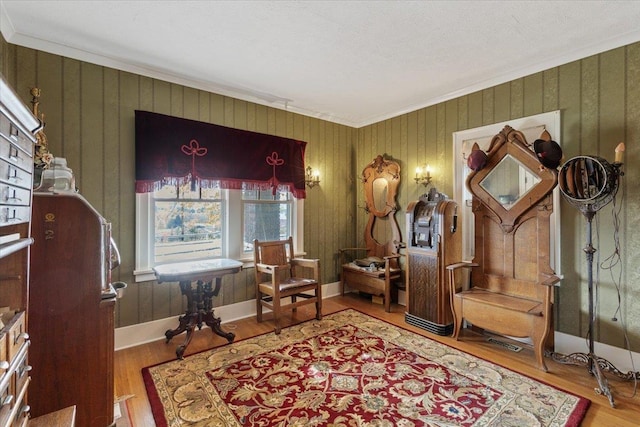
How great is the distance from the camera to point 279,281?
345 centimetres

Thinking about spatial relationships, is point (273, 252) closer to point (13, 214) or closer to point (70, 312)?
point (70, 312)

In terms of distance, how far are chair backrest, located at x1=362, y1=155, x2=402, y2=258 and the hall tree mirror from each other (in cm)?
89

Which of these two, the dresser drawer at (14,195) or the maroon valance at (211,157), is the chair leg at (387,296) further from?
the dresser drawer at (14,195)

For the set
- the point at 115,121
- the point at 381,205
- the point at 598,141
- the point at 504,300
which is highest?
the point at 115,121

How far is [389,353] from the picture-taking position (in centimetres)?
283

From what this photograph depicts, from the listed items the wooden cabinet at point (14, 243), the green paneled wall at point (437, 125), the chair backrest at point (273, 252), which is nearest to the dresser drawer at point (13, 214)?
the wooden cabinet at point (14, 243)

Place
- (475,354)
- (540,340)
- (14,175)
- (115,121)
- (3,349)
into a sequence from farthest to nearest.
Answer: (115,121) → (475,354) → (540,340) → (14,175) → (3,349)

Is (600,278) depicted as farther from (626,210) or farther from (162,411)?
(162,411)

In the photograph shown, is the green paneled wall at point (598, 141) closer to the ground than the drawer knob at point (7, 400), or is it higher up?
higher up

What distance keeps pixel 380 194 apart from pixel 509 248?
1.90 metres

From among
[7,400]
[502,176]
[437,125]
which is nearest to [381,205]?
[437,125]

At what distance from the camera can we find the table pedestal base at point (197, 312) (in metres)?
3.01

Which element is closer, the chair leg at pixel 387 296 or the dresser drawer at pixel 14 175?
the dresser drawer at pixel 14 175

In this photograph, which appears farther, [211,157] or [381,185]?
[381,185]
